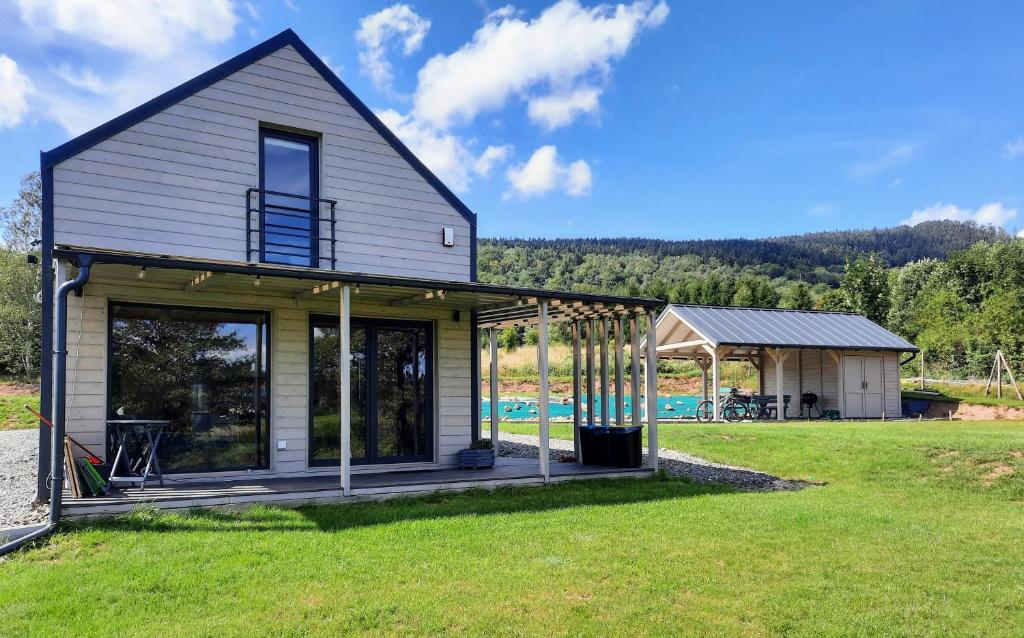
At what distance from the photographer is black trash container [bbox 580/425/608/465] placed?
34.1 ft

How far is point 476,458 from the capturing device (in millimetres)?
9906

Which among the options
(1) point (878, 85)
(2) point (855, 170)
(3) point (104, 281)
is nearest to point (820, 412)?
(1) point (878, 85)

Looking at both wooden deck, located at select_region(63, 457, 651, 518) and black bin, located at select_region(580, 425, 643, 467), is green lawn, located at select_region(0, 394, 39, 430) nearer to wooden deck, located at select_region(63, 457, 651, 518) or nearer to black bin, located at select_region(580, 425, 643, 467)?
wooden deck, located at select_region(63, 457, 651, 518)

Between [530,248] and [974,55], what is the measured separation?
5362cm

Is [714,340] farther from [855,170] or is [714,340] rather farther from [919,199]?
[919,199]

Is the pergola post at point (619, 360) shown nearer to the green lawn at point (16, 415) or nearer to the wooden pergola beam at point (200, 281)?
the wooden pergola beam at point (200, 281)

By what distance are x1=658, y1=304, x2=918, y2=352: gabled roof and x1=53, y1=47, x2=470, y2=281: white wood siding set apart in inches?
493

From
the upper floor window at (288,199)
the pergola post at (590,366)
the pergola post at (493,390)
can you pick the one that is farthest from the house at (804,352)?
the upper floor window at (288,199)

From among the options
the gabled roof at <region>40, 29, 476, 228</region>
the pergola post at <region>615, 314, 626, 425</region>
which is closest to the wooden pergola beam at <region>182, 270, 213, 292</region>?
the gabled roof at <region>40, 29, 476, 228</region>

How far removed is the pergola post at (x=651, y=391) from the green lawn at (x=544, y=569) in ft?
3.93

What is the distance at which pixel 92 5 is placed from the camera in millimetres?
11930

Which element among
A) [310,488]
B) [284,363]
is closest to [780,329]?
[284,363]

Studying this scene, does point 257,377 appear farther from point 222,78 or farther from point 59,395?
point 222,78

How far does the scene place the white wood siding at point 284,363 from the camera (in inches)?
307
